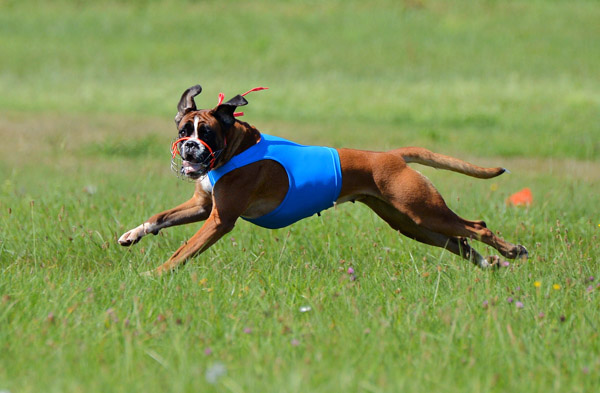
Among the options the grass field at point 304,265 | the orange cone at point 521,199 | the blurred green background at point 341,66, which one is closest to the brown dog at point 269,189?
the grass field at point 304,265

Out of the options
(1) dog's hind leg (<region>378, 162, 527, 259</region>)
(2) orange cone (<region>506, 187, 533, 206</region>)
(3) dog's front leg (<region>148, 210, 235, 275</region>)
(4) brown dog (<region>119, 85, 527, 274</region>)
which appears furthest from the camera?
(2) orange cone (<region>506, 187, 533, 206</region>)

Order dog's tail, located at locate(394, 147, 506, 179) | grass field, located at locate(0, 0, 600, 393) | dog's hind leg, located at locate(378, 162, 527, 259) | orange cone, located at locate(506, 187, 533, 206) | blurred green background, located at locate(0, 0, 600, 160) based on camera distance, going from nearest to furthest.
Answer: grass field, located at locate(0, 0, 600, 393) < dog's hind leg, located at locate(378, 162, 527, 259) < dog's tail, located at locate(394, 147, 506, 179) < orange cone, located at locate(506, 187, 533, 206) < blurred green background, located at locate(0, 0, 600, 160)

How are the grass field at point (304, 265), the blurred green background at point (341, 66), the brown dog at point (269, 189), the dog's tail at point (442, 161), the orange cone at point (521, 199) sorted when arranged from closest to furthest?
the grass field at point (304, 265), the brown dog at point (269, 189), the dog's tail at point (442, 161), the orange cone at point (521, 199), the blurred green background at point (341, 66)

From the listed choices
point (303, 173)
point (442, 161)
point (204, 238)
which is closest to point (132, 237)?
point (204, 238)

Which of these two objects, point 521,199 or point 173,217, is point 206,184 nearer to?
point 173,217

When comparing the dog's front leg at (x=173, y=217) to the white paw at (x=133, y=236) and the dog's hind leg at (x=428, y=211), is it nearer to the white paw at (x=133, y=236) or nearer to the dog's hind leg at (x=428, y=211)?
the white paw at (x=133, y=236)

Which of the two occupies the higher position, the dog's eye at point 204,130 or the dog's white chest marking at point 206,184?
the dog's eye at point 204,130

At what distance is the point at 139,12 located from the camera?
1193 inches

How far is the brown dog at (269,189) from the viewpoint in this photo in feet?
19.9

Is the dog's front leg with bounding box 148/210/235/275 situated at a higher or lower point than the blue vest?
lower

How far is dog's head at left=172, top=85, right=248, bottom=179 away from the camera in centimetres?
589

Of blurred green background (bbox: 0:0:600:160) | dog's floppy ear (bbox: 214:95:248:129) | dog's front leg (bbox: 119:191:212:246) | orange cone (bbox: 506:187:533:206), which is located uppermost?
dog's floppy ear (bbox: 214:95:248:129)

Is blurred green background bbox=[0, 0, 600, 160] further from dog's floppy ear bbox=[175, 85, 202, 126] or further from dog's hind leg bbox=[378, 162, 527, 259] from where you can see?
dog's floppy ear bbox=[175, 85, 202, 126]

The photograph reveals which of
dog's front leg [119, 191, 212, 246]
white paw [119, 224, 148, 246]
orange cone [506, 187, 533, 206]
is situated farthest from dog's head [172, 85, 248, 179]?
orange cone [506, 187, 533, 206]
